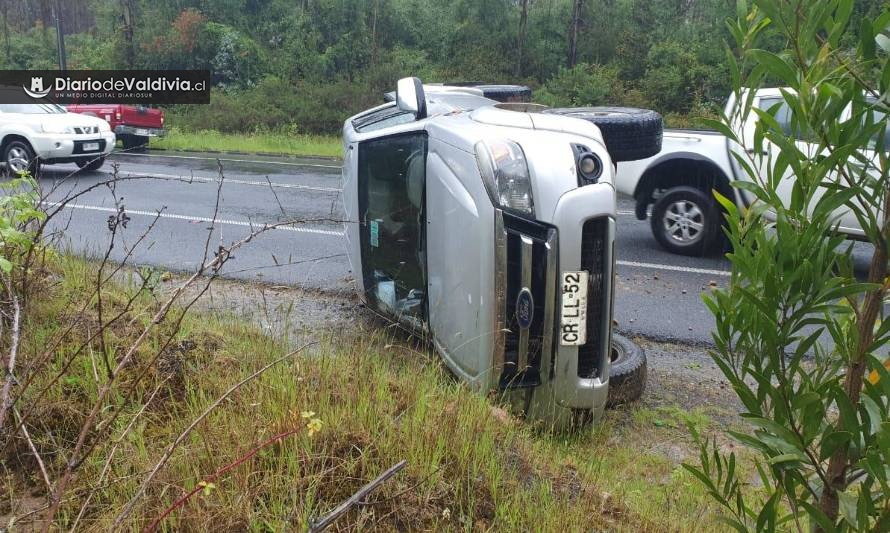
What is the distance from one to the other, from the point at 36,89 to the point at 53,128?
4.80 meters

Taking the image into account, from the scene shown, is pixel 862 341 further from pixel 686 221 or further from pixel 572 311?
pixel 686 221

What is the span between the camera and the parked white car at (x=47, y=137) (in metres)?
14.8

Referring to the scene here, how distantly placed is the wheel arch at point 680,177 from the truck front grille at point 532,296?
5241 millimetres

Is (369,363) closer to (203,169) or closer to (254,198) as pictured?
(254,198)

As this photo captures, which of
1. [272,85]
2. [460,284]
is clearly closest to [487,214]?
[460,284]

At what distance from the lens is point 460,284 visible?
4168 millimetres

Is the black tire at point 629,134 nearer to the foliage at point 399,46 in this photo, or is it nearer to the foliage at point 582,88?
the foliage at point 582,88

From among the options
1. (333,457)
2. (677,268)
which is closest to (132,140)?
(677,268)

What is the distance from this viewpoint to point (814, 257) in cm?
160

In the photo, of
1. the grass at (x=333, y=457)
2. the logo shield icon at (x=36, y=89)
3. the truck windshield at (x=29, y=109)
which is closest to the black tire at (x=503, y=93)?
the grass at (x=333, y=457)

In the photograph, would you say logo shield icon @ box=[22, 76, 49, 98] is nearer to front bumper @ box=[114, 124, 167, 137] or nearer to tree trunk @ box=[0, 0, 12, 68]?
front bumper @ box=[114, 124, 167, 137]

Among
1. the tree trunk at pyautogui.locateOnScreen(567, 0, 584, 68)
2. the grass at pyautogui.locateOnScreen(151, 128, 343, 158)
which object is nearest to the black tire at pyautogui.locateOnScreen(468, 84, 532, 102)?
the grass at pyautogui.locateOnScreen(151, 128, 343, 158)

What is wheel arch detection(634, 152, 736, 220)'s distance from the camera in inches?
344

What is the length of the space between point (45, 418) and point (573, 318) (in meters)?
2.43
